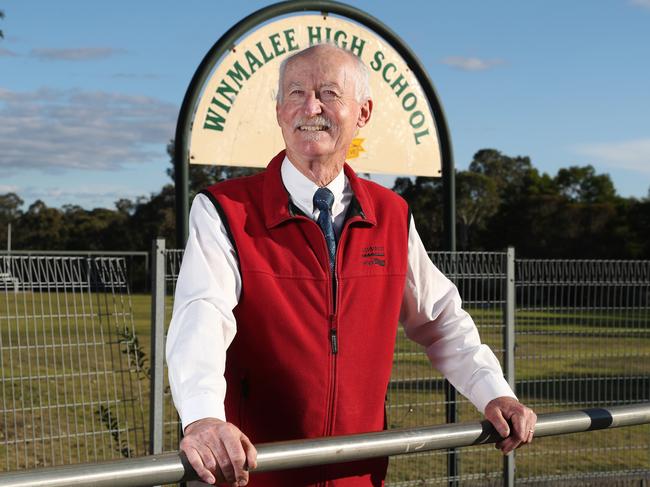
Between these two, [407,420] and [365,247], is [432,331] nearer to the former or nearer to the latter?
[365,247]

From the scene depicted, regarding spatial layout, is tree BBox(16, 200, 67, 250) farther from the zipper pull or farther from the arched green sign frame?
the zipper pull

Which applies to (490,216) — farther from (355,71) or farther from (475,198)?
(355,71)

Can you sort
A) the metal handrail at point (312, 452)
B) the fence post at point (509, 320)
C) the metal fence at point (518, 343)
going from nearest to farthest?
the metal handrail at point (312, 452) < the metal fence at point (518, 343) < the fence post at point (509, 320)

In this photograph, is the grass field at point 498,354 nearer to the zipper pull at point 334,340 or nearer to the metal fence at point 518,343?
the metal fence at point 518,343

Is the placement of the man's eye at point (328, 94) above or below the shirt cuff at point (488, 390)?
above

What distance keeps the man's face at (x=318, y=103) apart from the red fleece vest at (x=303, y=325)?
0.45ft

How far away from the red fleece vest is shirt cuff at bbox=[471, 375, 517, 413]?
26 centimetres

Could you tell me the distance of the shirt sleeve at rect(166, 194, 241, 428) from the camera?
6.50 feet

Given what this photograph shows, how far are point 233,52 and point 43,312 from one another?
210 centimetres

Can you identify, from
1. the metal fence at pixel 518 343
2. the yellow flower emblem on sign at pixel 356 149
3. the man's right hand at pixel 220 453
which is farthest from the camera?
the yellow flower emblem on sign at pixel 356 149

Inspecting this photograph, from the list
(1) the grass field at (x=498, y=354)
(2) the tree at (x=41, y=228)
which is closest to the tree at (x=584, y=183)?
(2) the tree at (x=41, y=228)

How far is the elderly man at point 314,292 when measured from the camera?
2.25 meters

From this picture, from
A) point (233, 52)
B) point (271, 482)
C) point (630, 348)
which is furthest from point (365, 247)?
point (630, 348)

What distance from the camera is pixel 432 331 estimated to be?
8.41 feet
